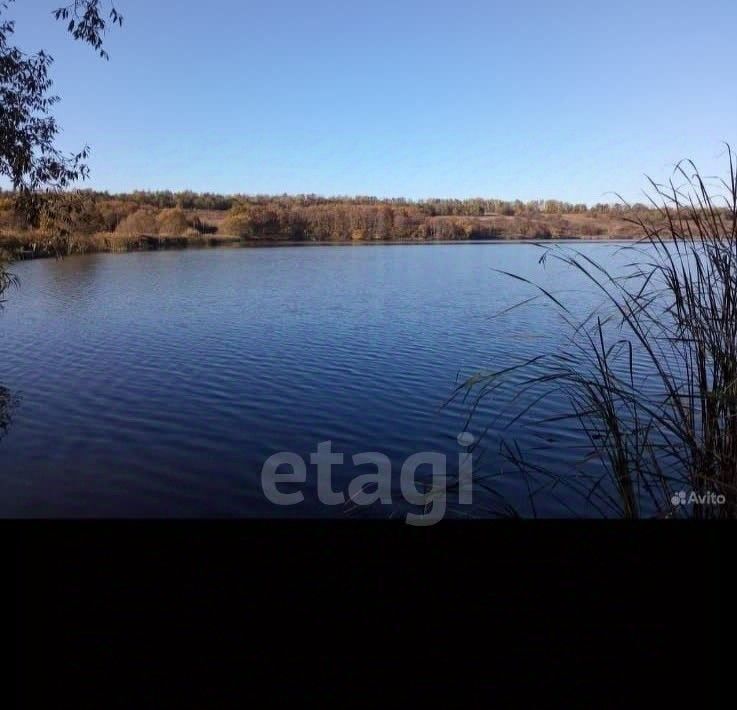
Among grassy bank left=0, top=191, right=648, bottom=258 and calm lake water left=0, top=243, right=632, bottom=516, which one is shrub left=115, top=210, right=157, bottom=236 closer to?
grassy bank left=0, top=191, right=648, bottom=258

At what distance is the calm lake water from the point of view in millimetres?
4000

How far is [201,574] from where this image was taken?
3.31 feet

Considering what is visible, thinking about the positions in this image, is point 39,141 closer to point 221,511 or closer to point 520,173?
point 221,511

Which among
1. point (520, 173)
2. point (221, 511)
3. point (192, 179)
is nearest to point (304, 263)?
point (192, 179)

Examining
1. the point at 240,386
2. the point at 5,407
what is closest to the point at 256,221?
the point at 240,386

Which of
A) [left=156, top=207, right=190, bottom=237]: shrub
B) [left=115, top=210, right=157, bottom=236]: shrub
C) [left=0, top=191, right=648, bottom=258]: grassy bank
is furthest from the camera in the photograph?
[left=156, top=207, right=190, bottom=237]: shrub

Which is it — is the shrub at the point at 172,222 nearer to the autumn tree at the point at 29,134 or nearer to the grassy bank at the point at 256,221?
the grassy bank at the point at 256,221

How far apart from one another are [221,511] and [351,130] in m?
6.85

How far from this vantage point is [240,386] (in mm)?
5789

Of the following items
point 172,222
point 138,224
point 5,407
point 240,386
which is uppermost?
point 172,222

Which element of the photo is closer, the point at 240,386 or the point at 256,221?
the point at 240,386

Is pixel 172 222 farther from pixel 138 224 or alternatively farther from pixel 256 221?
pixel 256 221

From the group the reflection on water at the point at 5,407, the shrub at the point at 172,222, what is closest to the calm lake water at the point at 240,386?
the reflection on water at the point at 5,407

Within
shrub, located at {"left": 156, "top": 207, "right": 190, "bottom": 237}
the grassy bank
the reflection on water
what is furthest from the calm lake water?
shrub, located at {"left": 156, "top": 207, "right": 190, "bottom": 237}
